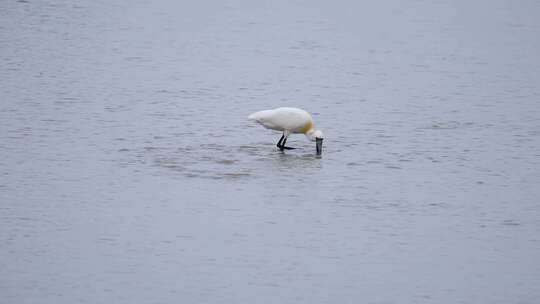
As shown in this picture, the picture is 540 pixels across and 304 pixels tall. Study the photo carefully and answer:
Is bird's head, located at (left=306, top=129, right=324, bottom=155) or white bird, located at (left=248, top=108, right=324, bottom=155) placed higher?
white bird, located at (left=248, top=108, right=324, bottom=155)

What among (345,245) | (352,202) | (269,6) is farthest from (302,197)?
(269,6)

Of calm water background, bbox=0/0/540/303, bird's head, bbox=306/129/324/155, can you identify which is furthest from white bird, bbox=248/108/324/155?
calm water background, bbox=0/0/540/303

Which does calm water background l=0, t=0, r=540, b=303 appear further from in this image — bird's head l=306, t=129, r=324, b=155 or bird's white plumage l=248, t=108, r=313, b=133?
bird's white plumage l=248, t=108, r=313, b=133

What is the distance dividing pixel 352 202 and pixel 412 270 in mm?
1941

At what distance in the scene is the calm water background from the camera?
9.49 meters

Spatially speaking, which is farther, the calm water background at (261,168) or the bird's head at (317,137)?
the bird's head at (317,137)

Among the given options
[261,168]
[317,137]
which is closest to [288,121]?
[317,137]

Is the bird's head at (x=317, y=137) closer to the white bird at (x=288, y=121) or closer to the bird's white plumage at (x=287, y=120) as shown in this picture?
the white bird at (x=288, y=121)

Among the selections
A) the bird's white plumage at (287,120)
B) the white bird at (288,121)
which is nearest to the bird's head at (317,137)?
the white bird at (288,121)

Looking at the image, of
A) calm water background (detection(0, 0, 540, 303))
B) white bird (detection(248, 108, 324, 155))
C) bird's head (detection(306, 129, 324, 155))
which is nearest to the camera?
calm water background (detection(0, 0, 540, 303))

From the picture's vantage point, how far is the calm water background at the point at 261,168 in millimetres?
9492

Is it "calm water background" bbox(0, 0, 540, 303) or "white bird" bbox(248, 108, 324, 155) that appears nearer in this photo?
"calm water background" bbox(0, 0, 540, 303)

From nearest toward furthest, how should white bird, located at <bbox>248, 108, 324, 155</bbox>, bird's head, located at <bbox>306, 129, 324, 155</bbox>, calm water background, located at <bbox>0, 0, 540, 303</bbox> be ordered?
1. calm water background, located at <bbox>0, 0, 540, 303</bbox>
2. bird's head, located at <bbox>306, 129, 324, 155</bbox>
3. white bird, located at <bbox>248, 108, 324, 155</bbox>

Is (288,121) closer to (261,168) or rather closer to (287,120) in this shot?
(287,120)
